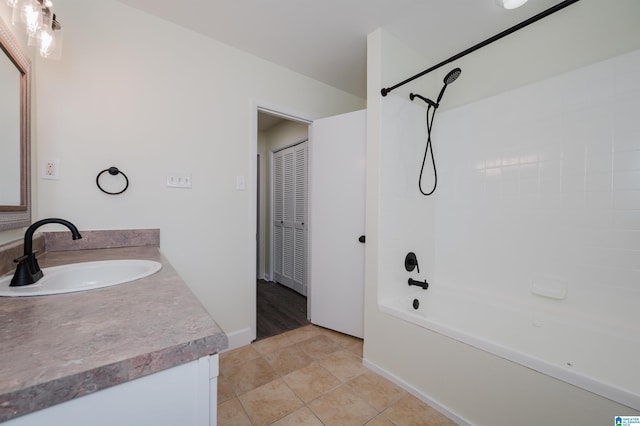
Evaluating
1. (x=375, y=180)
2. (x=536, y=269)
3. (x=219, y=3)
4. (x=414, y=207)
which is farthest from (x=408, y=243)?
(x=219, y=3)

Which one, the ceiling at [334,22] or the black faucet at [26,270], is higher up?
the ceiling at [334,22]

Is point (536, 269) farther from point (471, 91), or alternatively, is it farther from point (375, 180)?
point (471, 91)

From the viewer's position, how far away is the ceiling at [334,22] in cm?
152

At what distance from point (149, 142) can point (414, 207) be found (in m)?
1.92

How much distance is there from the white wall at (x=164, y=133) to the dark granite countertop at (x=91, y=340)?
99cm

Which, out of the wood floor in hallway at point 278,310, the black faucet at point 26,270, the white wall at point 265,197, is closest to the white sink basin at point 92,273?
the black faucet at point 26,270

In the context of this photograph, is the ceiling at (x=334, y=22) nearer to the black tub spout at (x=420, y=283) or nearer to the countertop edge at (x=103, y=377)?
the black tub spout at (x=420, y=283)

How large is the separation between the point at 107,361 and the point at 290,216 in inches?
114

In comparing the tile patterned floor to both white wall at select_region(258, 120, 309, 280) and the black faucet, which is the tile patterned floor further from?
white wall at select_region(258, 120, 309, 280)

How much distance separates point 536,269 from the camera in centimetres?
163

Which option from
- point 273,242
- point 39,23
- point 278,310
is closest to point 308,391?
point 278,310

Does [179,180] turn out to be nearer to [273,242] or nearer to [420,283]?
[420,283]

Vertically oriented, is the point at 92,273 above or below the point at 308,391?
above

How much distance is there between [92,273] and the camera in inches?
43.8
